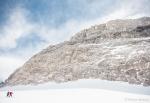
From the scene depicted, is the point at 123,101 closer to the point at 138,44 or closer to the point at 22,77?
the point at 138,44

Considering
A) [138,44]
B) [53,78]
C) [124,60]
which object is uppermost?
[138,44]

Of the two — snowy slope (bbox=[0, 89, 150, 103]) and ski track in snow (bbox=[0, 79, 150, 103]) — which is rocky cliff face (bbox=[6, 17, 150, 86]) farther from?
snowy slope (bbox=[0, 89, 150, 103])

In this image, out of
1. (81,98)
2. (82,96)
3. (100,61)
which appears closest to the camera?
(81,98)

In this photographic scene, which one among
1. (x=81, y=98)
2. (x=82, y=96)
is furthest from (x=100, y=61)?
(x=81, y=98)

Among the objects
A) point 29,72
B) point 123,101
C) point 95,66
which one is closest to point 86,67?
point 95,66

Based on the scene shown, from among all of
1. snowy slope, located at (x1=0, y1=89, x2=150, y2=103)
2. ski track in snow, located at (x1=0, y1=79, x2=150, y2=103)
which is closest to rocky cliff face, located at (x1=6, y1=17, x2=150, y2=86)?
ski track in snow, located at (x1=0, y1=79, x2=150, y2=103)

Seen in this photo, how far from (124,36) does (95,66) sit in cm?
2050

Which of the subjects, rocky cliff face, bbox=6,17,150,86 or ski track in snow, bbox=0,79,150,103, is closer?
ski track in snow, bbox=0,79,150,103

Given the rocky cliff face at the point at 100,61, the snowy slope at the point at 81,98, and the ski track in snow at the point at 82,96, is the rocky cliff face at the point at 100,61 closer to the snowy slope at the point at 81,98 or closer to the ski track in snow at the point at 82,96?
the ski track in snow at the point at 82,96

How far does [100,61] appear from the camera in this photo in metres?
49.8

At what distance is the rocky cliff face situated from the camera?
40938 millimetres

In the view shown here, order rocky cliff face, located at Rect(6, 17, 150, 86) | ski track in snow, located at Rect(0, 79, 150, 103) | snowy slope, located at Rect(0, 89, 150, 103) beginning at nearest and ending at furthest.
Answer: snowy slope, located at Rect(0, 89, 150, 103) → ski track in snow, located at Rect(0, 79, 150, 103) → rocky cliff face, located at Rect(6, 17, 150, 86)

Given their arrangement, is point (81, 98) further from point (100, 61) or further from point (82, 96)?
point (100, 61)

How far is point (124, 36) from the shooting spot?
Result: 2557 inches
